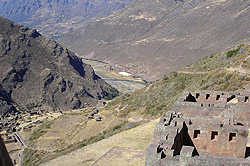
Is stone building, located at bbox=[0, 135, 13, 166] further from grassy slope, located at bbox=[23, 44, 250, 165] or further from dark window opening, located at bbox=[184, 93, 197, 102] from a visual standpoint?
grassy slope, located at bbox=[23, 44, 250, 165]

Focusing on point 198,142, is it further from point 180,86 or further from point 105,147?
point 180,86

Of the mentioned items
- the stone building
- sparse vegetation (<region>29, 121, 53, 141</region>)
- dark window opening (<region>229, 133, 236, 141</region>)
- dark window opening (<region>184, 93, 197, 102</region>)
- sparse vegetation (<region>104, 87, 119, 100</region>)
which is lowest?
sparse vegetation (<region>29, 121, 53, 141</region>)

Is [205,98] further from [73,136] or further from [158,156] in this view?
[73,136]

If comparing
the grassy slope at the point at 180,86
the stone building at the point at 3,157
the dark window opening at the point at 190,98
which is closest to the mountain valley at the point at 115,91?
the dark window opening at the point at 190,98

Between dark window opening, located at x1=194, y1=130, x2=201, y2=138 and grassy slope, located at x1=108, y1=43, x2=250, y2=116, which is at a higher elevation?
grassy slope, located at x1=108, y1=43, x2=250, y2=116

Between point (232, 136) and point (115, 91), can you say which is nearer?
point (232, 136)

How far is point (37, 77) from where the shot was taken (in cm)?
9912

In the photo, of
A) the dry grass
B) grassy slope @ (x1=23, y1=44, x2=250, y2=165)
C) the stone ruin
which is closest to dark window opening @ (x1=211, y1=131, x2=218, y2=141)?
the stone ruin

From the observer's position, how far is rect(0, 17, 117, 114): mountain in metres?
91.4

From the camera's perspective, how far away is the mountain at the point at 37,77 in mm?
91369

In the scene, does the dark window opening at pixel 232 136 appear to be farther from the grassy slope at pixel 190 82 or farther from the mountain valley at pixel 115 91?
the grassy slope at pixel 190 82

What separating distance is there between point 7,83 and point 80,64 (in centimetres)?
3959

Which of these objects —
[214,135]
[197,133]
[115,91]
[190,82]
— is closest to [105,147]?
[197,133]

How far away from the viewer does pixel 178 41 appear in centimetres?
18138
